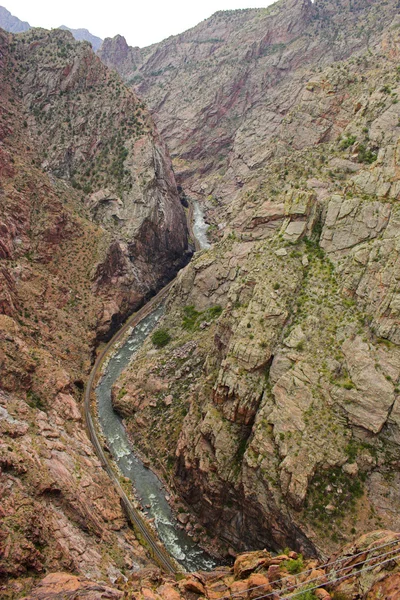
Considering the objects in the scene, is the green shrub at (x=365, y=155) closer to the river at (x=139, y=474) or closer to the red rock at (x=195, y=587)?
the river at (x=139, y=474)

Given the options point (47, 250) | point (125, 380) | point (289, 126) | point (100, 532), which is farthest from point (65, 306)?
point (289, 126)

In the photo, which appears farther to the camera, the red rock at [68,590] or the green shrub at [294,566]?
the green shrub at [294,566]

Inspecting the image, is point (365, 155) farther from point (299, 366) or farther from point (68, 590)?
point (68, 590)

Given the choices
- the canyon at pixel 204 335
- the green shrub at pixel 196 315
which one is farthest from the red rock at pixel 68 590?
the green shrub at pixel 196 315

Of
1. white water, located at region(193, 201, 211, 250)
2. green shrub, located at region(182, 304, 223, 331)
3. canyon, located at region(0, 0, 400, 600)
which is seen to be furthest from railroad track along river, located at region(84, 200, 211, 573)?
white water, located at region(193, 201, 211, 250)

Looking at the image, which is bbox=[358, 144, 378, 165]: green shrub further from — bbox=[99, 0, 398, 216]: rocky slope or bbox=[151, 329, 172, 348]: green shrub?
bbox=[99, 0, 398, 216]: rocky slope

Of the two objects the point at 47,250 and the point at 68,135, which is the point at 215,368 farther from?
the point at 68,135

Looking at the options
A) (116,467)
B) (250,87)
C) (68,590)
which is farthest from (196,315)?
(250,87)
